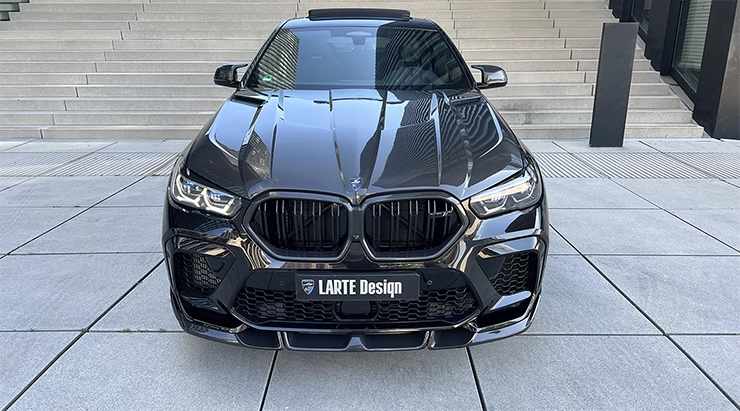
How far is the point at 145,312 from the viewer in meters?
2.79

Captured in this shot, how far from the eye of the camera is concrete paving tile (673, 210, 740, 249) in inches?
152

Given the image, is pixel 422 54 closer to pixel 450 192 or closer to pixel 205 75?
pixel 450 192

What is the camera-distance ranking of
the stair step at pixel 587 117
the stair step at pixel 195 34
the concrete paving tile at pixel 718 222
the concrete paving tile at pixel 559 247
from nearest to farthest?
the concrete paving tile at pixel 559 247 → the concrete paving tile at pixel 718 222 → the stair step at pixel 587 117 → the stair step at pixel 195 34

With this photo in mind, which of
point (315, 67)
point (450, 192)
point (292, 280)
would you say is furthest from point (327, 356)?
point (315, 67)

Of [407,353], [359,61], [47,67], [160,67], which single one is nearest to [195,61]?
[160,67]

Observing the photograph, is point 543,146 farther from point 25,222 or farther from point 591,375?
point 25,222

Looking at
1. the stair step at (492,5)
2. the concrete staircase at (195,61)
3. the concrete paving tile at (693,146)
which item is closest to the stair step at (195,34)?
the concrete staircase at (195,61)

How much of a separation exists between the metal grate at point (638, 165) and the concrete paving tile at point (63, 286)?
190 inches

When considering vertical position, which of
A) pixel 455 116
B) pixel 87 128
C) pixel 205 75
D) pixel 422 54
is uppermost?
pixel 422 54

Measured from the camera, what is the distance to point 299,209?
1.94 m

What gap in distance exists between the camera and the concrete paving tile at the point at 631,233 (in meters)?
3.64

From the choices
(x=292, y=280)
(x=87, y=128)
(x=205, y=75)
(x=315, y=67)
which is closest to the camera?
(x=292, y=280)

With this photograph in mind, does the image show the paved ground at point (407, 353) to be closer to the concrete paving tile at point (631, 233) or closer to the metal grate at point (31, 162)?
the concrete paving tile at point (631, 233)

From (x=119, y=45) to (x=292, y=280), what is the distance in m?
8.74
